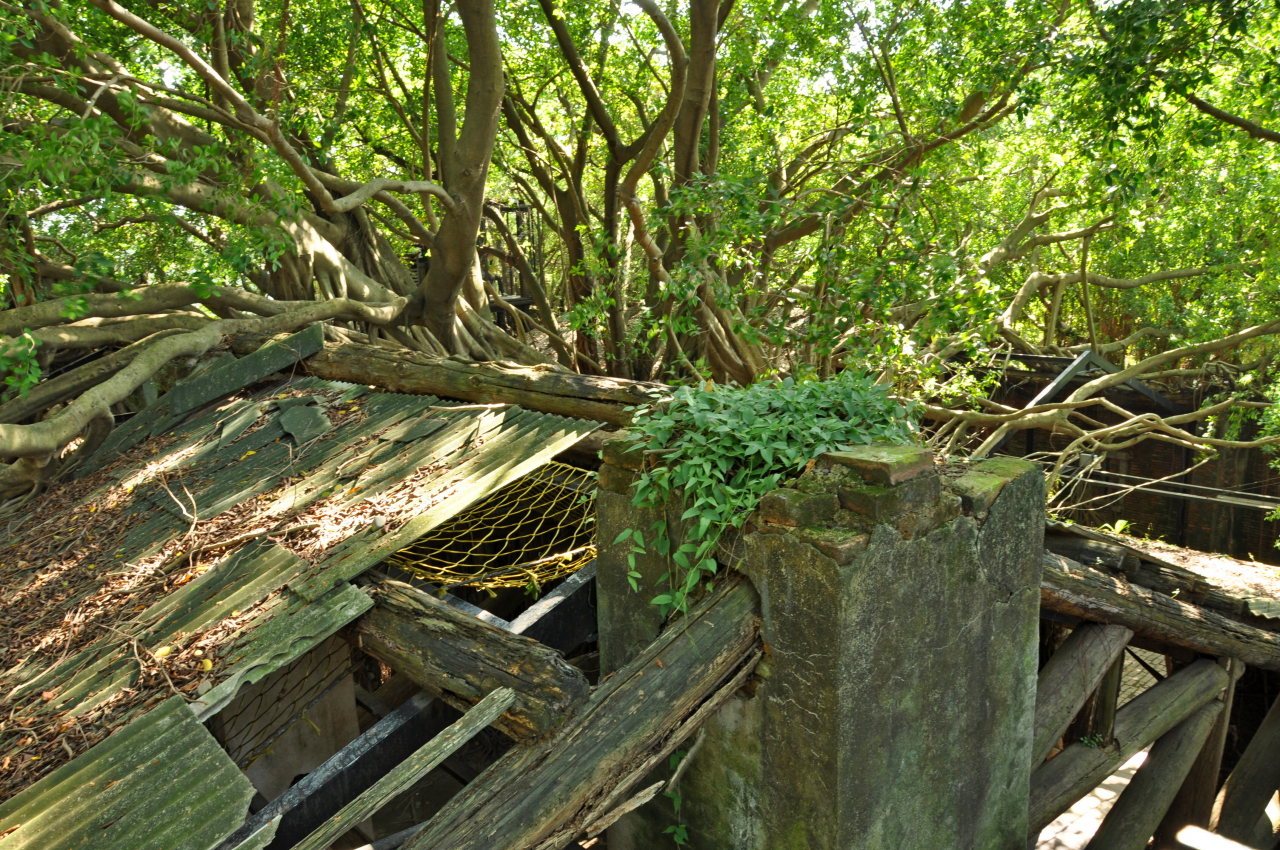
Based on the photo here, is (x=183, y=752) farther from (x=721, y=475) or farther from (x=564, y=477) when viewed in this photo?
(x=564, y=477)

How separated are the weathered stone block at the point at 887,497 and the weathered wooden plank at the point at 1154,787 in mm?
3620

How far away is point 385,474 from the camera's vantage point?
500 centimetres

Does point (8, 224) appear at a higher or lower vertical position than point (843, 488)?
higher

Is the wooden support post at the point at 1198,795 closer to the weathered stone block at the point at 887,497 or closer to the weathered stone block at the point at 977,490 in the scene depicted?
the weathered stone block at the point at 977,490

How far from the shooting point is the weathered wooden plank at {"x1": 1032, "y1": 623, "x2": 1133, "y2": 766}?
4.66m

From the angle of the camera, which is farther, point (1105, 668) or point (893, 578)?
point (1105, 668)

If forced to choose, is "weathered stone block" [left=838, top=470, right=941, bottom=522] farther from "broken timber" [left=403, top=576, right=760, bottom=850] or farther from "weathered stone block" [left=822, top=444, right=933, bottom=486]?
"broken timber" [left=403, top=576, right=760, bottom=850]

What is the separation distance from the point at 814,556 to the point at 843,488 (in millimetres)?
298

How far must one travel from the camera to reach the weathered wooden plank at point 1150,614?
464 centimetres

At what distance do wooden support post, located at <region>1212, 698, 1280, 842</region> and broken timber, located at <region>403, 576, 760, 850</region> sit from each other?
15.7ft

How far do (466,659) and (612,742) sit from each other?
0.83 m

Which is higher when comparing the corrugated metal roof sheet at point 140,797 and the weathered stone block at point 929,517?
the weathered stone block at point 929,517

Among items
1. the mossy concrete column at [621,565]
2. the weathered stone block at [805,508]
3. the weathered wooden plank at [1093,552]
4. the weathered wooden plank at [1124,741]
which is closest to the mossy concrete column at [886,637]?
the weathered stone block at [805,508]

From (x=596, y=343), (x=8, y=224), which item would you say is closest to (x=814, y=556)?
(x=8, y=224)
